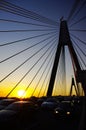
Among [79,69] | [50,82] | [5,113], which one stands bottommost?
[50,82]

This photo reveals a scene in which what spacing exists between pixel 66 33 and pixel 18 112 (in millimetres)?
20218

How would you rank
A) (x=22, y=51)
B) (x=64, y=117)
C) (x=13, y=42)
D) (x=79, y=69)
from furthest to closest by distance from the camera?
(x=79, y=69)
(x=22, y=51)
(x=13, y=42)
(x=64, y=117)

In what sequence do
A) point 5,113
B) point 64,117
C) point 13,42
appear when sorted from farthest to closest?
1. point 13,42
2. point 64,117
3. point 5,113

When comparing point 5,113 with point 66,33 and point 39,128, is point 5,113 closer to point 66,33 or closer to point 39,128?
point 39,128

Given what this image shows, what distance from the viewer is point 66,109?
18.5 m

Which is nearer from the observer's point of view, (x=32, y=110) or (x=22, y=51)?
(x=32, y=110)

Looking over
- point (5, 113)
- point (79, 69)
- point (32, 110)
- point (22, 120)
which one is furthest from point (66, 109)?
point (79, 69)

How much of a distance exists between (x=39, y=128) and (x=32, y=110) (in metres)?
3.00

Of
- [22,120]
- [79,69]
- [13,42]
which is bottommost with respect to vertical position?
[79,69]

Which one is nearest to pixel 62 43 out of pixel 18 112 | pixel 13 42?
pixel 13 42

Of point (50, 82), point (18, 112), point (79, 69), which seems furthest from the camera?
point (50, 82)

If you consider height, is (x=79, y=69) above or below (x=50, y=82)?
above

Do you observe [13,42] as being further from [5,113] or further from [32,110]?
[5,113]

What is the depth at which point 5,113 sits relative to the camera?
12.2 meters
